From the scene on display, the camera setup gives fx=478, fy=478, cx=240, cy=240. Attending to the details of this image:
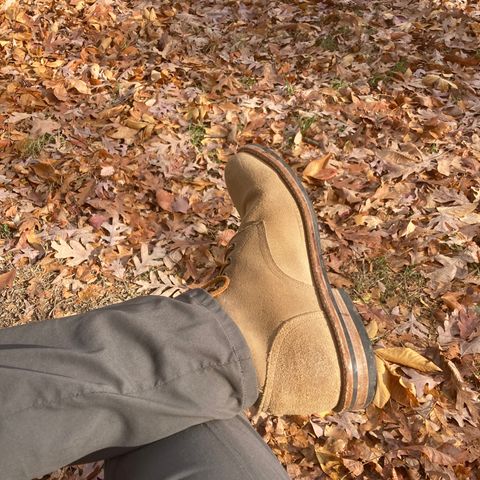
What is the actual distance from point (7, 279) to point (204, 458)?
1839 mm

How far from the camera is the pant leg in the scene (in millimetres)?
1286

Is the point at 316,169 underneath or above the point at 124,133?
above

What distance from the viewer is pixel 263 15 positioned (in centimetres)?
448

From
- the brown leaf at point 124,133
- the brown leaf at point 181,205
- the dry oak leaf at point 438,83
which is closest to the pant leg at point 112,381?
the brown leaf at point 181,205

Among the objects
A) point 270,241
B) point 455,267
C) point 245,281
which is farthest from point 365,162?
point 245,281

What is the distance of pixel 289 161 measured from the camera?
10.6 feet

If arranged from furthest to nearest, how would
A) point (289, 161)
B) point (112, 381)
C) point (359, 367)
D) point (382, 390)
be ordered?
point (289, 161), point (382, 390), point (359, 367), point (112, 381)

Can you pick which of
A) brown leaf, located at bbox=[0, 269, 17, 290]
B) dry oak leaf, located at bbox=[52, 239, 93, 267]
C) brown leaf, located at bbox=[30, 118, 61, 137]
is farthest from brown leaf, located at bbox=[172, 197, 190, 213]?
brown leaf, located at bbox=[30, 118, 61, 137]

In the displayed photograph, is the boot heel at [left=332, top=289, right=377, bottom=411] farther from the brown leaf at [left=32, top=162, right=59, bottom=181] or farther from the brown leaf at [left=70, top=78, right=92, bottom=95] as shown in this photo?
the brown leaf at [left=70, top=78, right=92, bottom=95]

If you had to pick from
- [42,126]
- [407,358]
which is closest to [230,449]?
[407,358]

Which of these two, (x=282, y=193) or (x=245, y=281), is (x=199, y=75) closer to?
(x=282, y=193)

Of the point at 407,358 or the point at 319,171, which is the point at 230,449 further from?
the point at 319,171

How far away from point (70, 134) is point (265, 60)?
1.75m

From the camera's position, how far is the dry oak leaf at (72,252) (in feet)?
9.04
